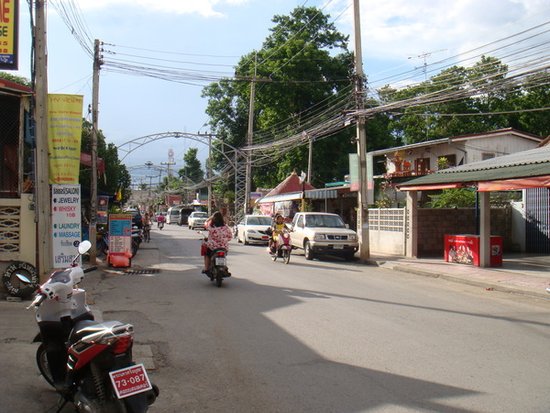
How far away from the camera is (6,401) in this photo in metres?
4.97

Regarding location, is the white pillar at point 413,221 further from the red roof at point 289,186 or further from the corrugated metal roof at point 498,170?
the red roof at point 289,186

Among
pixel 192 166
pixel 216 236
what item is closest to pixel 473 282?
pixel 216 236

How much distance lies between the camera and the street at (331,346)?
201 inches

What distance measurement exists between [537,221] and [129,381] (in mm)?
20242

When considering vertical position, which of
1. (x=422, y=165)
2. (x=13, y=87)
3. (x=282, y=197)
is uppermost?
(x=422, y=165)

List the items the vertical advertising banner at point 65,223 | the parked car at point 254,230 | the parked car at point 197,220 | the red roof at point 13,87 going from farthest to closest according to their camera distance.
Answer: the parked car at point 197,220
the parked car at point 254,230
the vertical advertising banner at point 65,223
the red roof at point 13,87

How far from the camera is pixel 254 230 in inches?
1102

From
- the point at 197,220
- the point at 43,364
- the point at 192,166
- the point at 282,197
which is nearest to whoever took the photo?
the point at 43,364

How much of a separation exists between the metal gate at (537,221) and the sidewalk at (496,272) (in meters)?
1.38

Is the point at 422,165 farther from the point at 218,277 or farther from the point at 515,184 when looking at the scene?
the point at 218,277

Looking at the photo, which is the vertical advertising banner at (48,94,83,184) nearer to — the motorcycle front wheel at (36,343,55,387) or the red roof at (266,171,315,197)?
the motorcycle front wheel at (36,343,55,387)

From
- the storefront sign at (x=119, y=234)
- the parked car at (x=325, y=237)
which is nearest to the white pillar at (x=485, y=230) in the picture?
the parked car at (x=325, y=237)

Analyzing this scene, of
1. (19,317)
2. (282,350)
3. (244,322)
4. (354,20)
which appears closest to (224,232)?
(244,322)

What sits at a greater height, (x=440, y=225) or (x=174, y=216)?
(x=174, y=216)
